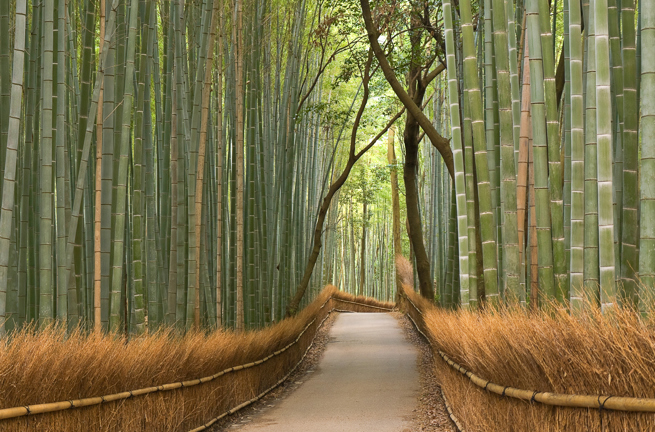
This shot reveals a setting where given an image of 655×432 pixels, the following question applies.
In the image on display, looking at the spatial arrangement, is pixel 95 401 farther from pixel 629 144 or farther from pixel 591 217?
pixel 629 144

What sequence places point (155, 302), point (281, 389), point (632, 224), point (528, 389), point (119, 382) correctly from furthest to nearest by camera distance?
point (281, 389) < point (155, 302) < point (119, 382) < point (632, 224) < point (528, 389)

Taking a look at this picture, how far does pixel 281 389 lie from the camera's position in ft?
19.7

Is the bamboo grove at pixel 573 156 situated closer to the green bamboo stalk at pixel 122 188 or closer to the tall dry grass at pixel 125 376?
the tall dry grass at pixel 125 376

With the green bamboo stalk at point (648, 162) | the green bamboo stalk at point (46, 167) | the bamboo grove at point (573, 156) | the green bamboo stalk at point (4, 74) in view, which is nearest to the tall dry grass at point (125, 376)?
the green bamboo stalk at point (46, 167)

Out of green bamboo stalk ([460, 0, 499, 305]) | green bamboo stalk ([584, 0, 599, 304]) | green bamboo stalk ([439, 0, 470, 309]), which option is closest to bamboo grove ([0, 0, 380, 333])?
green bamboo stalk ([439, 0, 470, 309])

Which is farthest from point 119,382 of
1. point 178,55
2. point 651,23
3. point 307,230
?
point 307,230

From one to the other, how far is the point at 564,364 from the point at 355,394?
333 cm

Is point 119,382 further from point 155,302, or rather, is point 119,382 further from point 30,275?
point 30,275

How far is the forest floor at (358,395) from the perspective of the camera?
4.21 meters

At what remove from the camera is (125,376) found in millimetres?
3145

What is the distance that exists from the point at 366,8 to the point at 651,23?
447 cm

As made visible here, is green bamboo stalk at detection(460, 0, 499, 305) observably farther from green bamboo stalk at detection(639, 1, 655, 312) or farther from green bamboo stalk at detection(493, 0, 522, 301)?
green bamboo stalk at detection(639, 1, 655, 312)

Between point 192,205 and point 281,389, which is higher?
point 192,205

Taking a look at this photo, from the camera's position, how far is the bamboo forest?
2445 millimetres
